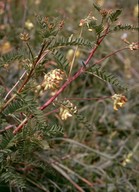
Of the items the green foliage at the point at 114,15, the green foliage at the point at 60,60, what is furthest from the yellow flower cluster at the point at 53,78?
the green foliage at the point at 114,15

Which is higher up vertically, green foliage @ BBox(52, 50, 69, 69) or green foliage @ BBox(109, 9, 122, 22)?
green foliage @ BBox(109, 9, 122, 22)

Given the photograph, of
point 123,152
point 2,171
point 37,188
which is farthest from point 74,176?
point 2,171

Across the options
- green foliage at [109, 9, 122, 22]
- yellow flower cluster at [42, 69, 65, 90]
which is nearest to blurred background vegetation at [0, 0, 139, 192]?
green foliage at [109, 9, 122, 22]

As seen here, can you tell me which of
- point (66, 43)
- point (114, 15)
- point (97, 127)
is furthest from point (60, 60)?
point (97, 127)

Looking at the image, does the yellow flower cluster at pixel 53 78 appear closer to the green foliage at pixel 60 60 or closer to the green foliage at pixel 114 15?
the green foliage at pixel 60 60

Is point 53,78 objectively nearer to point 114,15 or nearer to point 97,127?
point 114,15

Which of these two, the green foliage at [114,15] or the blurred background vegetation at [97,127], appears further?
the blurred background vegetation at [97,127]

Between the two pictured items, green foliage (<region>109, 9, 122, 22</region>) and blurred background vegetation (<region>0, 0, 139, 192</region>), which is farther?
blurred background vegetation (<region>0, 0, 139, 192</region>)

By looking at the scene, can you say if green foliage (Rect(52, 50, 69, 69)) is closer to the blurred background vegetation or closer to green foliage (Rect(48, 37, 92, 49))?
green foliage (Rect(48, 37, 92, 49))

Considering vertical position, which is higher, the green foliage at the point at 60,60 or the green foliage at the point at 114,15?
the green foliage at the point at 114,15

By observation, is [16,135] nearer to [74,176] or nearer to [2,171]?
[2,171]

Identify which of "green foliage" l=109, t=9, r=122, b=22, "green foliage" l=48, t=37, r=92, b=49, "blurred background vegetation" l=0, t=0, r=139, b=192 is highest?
"green foliage" l=109, t=9, r=122, b=22

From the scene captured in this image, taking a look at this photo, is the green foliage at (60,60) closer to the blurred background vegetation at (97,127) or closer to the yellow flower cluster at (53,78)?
the yellow flower cluster at (53,78)

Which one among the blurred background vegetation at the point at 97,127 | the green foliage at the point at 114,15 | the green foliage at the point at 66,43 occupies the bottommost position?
the blurred background vegetation at the point at 97,127
